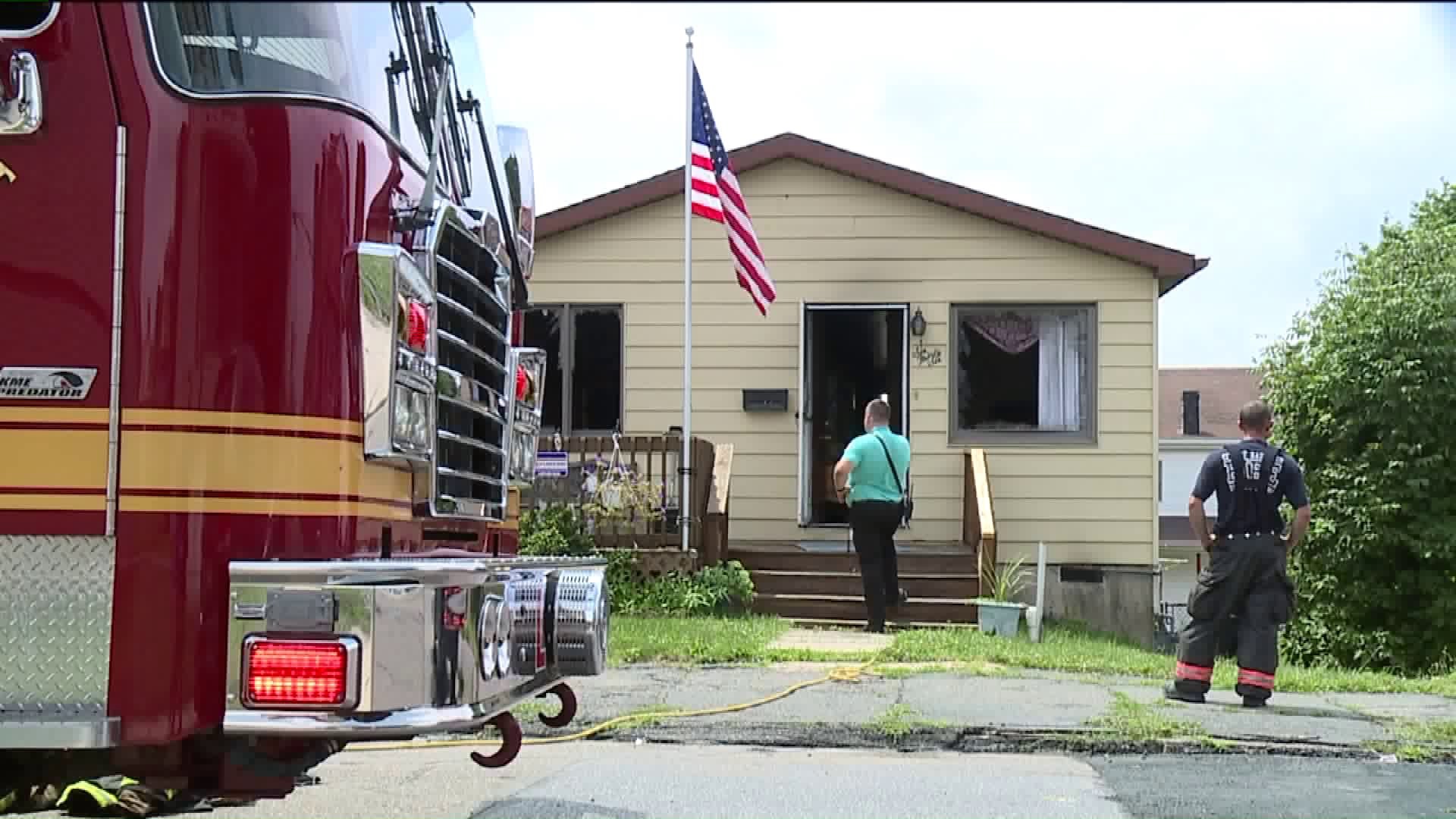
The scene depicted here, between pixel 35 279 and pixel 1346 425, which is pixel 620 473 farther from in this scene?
pixel 35 279

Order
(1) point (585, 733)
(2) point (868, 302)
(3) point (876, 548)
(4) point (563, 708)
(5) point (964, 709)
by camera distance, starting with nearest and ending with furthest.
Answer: (4) point (563, 708) < (1) point (585, 733) < (5) point (964, 709) < (3) point (876, 548) < (2) point (868, 302)

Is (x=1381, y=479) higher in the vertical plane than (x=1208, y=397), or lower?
lower

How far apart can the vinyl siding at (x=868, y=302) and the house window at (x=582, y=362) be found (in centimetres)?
15

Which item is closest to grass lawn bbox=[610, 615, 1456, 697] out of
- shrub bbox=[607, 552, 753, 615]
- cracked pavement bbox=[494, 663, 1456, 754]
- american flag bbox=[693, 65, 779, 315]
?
cracked pavement bbox=[494, 663, 1456, 754]

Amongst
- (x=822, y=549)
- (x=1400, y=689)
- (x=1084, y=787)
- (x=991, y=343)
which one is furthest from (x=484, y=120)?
(x=991, y=343)

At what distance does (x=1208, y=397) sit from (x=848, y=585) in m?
30.3

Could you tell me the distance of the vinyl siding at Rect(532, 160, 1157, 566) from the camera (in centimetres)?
1311

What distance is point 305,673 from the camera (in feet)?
9.93

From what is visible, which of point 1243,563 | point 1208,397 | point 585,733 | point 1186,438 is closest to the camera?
point 585,733

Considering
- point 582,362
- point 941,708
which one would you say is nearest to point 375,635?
point 941,708

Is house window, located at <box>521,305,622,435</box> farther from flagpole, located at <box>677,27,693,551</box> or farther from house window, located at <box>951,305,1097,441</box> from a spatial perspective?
house window, located at <box>951,305,1097,441</box>

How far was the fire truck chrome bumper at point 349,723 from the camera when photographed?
3.03 metres

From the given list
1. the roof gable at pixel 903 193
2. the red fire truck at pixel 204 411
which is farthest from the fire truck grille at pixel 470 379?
the roof gable at pixel 903 193

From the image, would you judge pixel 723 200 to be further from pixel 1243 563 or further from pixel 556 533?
pixel 1243 563
